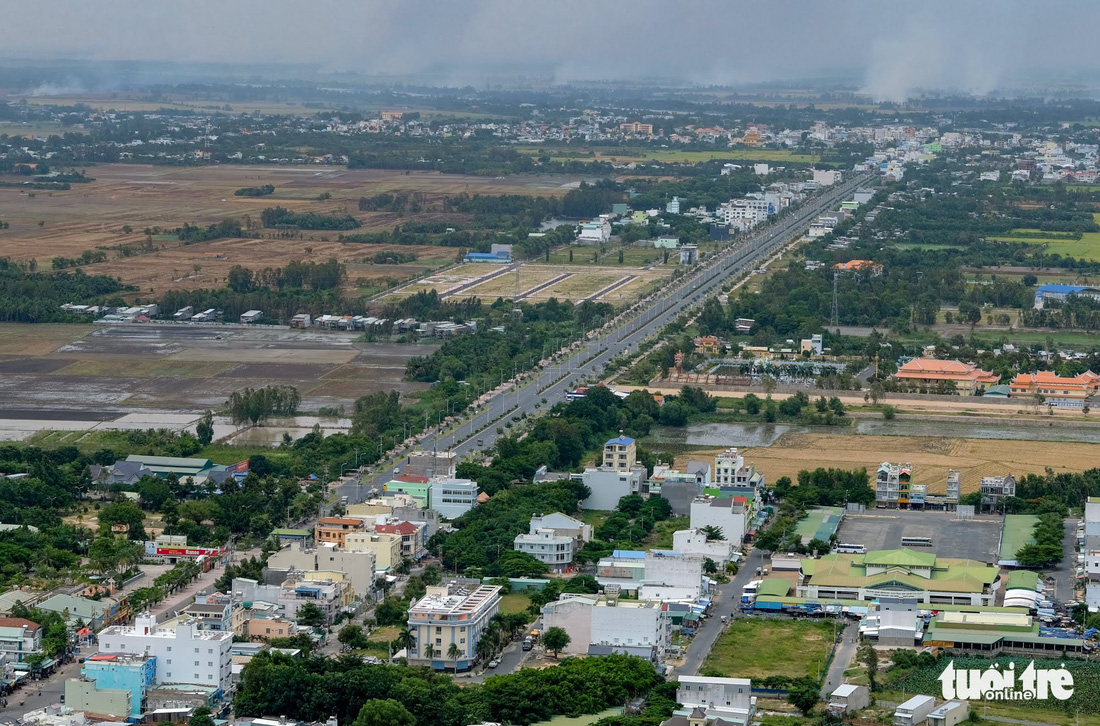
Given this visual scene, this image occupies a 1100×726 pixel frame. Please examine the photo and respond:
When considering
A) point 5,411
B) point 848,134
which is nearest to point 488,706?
point 5,411

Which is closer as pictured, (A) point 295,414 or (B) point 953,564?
(B) point 953,564

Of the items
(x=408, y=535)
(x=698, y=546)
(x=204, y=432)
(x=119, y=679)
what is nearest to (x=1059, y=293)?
(x=204, y=432)

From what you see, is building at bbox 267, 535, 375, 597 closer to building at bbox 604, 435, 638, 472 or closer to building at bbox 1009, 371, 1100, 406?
building at bbox 604, 435, 638, 472

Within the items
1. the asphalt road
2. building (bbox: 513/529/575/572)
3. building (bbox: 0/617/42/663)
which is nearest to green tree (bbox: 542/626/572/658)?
building (bbox: 513/529/575/572)

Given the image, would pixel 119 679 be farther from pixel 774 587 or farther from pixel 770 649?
pixel 774 587

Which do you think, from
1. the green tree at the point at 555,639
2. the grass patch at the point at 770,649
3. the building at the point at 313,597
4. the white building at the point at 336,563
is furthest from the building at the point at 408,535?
the grass patch at the point at 770,649

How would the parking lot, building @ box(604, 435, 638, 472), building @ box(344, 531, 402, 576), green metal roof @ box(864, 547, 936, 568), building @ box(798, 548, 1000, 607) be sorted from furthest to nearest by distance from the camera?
building @ box(604, 435, 638, 472), the parking lot, building @ box(344, 531, 402, 576), green metal roof @ box(864, 547, 936, 568), building @ box(798, 548, 1000, 607)

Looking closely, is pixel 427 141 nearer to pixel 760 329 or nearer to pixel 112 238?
pixel 112 238
